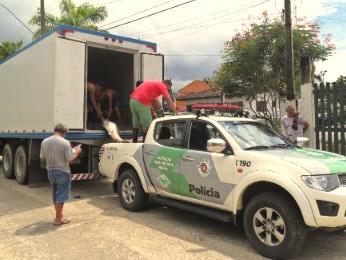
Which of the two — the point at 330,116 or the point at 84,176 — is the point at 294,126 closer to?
the point at 330,116

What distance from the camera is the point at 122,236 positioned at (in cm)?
581

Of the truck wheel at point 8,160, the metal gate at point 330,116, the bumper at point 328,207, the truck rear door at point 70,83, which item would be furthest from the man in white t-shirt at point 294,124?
the truck wheel at point 8,160

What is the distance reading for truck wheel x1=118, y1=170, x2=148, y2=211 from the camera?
7094mm

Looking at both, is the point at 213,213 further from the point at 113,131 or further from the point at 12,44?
the point at 12,44

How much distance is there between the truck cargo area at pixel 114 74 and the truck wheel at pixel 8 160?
8.78 ft

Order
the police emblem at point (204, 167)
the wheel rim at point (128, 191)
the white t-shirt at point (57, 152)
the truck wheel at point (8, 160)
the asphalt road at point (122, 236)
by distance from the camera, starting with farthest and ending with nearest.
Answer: the truck wheel at point (8, 160) < the wheel rim at point (128, 191) < the white t-shirt at point (57, 152) < the police emblem at point (204, 167) < the asphalt road at point (122, 236)

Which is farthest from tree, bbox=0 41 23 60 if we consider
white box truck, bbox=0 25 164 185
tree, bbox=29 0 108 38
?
white box truck, bbox=0 25 164 185

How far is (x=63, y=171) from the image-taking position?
21.4 ft

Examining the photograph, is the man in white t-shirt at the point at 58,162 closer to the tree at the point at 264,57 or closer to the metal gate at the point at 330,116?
the metal gate at the point at 330,116

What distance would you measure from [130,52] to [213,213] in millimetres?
5494

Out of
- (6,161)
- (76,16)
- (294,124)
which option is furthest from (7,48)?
(294,124)

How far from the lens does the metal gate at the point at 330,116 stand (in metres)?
8.98

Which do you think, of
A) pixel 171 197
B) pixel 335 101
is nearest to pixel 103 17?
pixel 335 101

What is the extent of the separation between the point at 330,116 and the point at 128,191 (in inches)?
190
